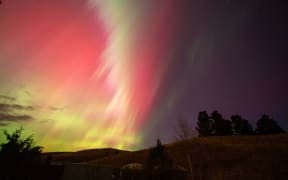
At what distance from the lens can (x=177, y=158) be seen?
144 feet

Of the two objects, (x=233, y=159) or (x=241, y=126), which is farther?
(x=241, y=126)

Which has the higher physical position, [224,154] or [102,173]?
[224,154]

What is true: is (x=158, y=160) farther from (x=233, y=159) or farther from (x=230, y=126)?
(x=230, y=126)

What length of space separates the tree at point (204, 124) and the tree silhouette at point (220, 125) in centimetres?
197

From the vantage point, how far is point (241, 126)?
286 ft

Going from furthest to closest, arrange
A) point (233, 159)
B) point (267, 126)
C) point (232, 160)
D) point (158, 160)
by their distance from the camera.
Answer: point (267, 126), point (233, 159), point (232, 160), point (158, 160)

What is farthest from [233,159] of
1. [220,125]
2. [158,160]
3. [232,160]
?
[220,125]

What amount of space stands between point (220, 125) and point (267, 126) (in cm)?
1816

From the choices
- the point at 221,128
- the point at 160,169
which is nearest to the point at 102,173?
the point at 160,169

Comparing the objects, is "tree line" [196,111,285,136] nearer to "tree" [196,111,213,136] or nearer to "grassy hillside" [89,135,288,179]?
"tree" [196,111,213,136]

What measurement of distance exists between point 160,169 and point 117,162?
26.5 metres

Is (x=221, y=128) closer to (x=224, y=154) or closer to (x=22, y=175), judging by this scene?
(x=224, y=154)

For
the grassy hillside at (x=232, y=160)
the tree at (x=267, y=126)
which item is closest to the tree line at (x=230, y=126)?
the tree at (x=267, y=126)

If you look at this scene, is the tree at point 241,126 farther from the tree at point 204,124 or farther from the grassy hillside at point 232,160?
the grassy hillside at point 232,160
